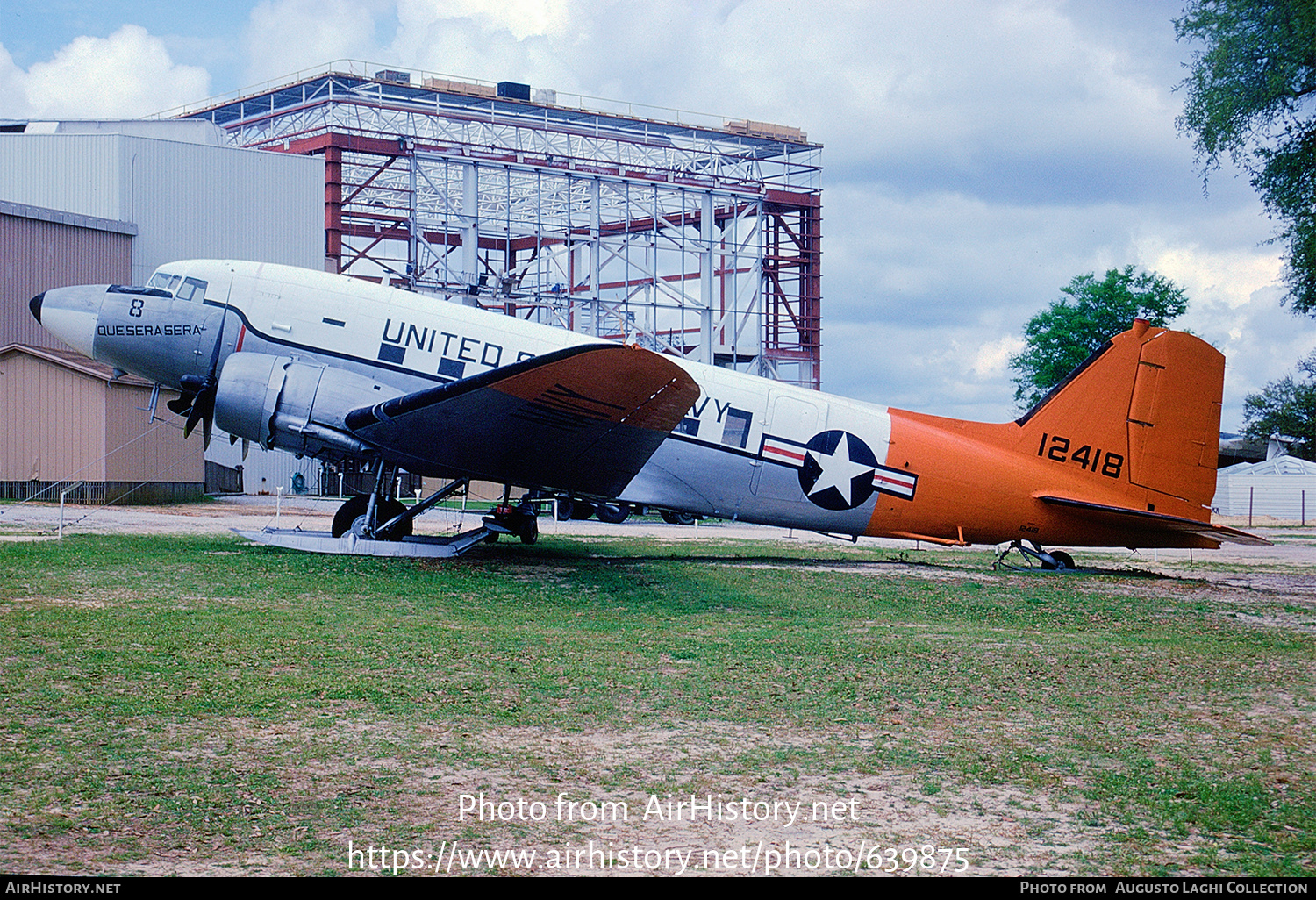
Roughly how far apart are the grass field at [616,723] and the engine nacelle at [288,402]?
269 centimetres

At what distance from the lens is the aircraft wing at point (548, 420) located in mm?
13695

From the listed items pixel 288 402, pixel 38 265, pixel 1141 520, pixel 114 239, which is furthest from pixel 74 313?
pixel 114 239

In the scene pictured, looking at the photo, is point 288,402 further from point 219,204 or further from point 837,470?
point 219,204

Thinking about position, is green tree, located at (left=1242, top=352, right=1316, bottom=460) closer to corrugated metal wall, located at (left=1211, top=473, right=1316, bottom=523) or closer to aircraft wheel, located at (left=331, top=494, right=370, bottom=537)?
corrugated metal wall, located at (left=1211, top=473, right=1316, bottom=523)

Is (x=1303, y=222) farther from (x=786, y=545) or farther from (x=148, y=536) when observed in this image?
(x=148, y=536)

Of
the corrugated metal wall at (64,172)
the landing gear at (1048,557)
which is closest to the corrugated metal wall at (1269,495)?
the landing gear at (1048,557)

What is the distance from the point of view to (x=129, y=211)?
4184cm

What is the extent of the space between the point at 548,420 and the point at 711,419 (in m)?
3.91

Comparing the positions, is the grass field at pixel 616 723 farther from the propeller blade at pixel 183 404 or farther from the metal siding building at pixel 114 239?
the metal siding building at pixel 114 239

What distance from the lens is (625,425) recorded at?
50.1ft

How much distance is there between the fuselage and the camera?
1714 centimetres

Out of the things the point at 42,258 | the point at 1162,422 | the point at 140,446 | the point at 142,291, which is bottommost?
the point at 140,446

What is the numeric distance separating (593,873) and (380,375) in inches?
522

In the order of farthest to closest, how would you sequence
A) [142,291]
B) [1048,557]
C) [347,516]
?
1. [1048,557]
2. [347,516]
3. [142,291]
